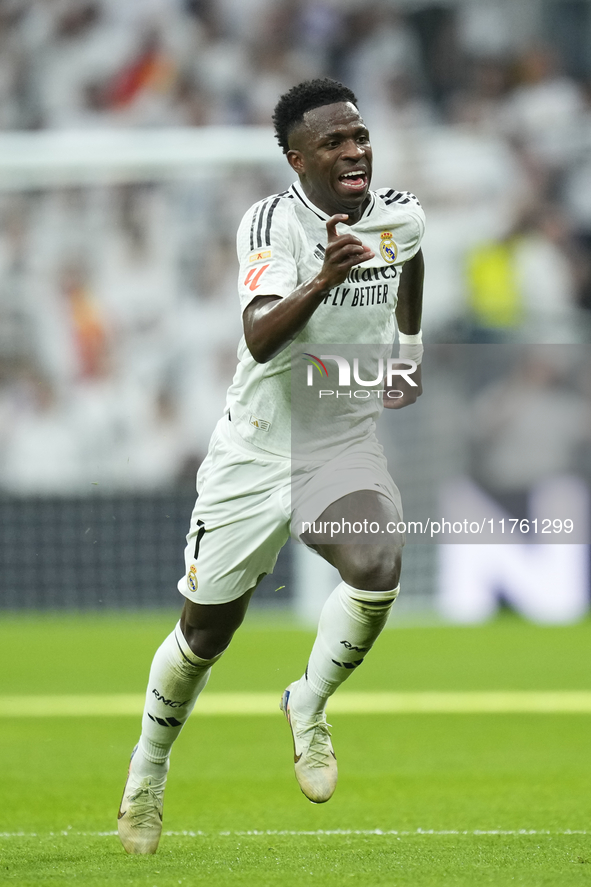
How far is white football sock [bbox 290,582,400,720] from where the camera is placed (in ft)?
12.8

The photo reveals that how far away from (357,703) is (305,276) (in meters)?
4.52

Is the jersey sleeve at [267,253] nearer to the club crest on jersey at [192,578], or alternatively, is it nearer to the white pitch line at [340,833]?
the club crest on jersey at [192,578]

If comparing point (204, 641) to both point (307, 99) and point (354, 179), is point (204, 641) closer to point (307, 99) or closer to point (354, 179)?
point (354, 179)

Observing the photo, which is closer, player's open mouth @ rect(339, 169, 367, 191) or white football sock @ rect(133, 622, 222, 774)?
player's open mouth @ rect(339, 169, 367, 191)

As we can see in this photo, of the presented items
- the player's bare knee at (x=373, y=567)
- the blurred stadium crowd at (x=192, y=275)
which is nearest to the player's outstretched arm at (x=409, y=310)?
the player's bare knee at (x=373, y=567)

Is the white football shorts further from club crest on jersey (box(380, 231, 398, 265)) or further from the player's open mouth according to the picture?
the player's open mouth

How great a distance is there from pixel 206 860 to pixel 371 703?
3946 mm

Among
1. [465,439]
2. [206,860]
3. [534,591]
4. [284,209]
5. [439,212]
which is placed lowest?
[534,591]

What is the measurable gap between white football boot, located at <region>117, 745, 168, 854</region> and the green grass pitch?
6 cm

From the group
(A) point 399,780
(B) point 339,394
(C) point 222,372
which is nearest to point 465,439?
(C) point 222,372

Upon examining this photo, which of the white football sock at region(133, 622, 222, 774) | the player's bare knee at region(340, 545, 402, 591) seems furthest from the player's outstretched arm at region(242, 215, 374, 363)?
the white football sock at region(133, 622, 222, 774)

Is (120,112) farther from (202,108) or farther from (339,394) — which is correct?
(339,394)

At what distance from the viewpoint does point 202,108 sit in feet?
42.5

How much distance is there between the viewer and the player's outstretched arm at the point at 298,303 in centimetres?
355
